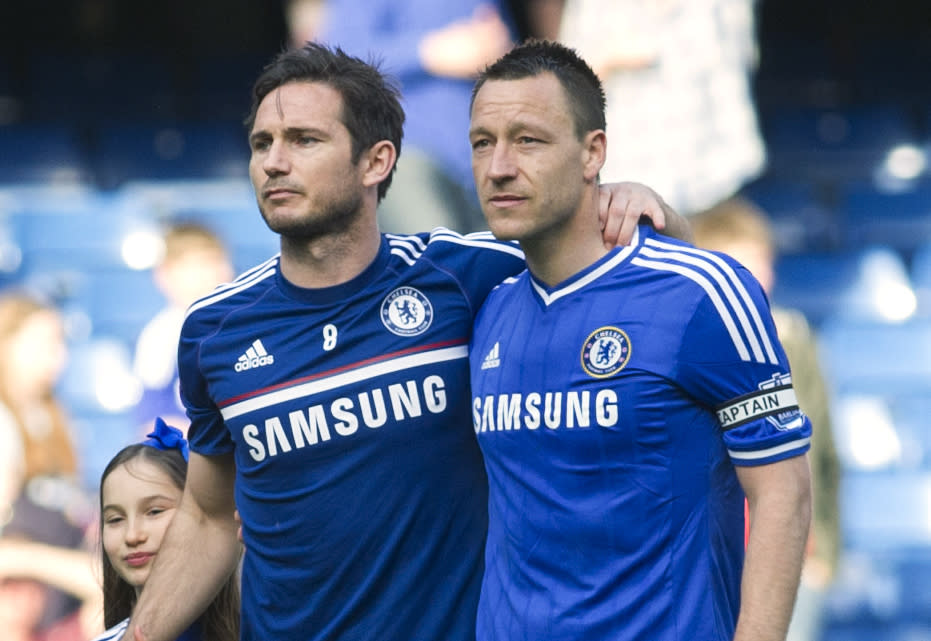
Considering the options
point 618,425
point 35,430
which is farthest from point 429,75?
point 618,425

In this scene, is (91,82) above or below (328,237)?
above

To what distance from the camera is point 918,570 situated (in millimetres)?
7875

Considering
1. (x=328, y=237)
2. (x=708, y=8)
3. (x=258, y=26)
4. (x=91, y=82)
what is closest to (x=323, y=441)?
(x=328, y=237)

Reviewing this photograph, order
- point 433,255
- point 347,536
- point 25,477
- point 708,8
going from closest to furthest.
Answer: point 347,536
point 433,255
point 25,477
point 708,8

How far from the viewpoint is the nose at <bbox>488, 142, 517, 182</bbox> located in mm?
2590

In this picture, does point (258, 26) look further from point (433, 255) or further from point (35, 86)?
point (433, 255)

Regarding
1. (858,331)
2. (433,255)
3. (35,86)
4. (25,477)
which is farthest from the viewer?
(35,86)

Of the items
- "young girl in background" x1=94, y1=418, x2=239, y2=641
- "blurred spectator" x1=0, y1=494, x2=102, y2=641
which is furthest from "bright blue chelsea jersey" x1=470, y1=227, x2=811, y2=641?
"blurred spectator" x1=0, y1=494, x2=102, y2=641

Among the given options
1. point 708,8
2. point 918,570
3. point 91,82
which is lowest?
point 918,570

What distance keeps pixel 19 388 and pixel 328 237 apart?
3.47 metres

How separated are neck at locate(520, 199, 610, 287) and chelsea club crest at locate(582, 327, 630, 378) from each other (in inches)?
6.6

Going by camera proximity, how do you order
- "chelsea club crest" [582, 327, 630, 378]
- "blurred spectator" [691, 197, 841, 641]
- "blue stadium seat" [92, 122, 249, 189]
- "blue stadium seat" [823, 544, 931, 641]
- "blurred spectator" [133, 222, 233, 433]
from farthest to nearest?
1. "blue stadium seat" [92, 122, 249, 189]
2. "blue stadium seat" [823, 544, 931, 641]
3. "blurred spectator" [133, 222, 233, 433]
4. "blurred spectator" [691, 197, 841, 641]
5. "chelsea club crest" [582, 327, 630, 378]

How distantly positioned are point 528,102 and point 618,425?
640 millimetres

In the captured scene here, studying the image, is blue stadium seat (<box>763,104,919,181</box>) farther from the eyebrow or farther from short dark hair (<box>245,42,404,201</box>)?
the eyebrow
